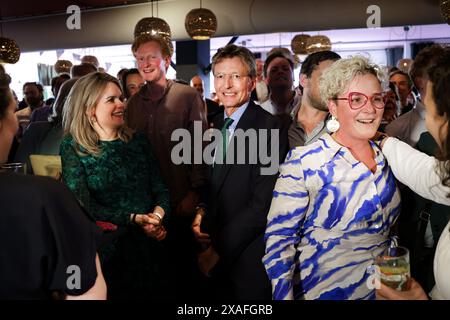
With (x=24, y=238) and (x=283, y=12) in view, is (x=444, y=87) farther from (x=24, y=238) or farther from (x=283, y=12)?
(x=283, y=12)

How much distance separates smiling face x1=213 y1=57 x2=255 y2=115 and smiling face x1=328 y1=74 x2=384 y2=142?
598 millimetres

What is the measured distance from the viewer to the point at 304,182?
5.05 feet

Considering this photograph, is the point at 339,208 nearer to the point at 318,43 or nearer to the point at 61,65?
the point at 318,43

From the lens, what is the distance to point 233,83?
206 cm

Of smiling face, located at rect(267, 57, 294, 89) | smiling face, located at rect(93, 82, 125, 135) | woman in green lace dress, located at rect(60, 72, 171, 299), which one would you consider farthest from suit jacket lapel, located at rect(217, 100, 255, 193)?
smiling face, located at rect(267, 57, 294, 89)

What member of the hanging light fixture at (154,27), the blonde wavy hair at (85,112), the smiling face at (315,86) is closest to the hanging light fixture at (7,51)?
the hanging light fixture at (154,27)

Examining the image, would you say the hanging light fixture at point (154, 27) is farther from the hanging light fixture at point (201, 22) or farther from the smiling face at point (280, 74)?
the smiling face at point (280, 74)

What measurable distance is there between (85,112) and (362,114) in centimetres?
133

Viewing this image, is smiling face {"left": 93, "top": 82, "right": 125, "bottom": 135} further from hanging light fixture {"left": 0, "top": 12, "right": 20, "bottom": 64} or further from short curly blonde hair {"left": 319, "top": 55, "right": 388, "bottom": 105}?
hanging light fixture {"left": 0, "top": 12, "right": 20, "bottom": 64}

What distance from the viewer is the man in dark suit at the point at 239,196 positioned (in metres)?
1.89

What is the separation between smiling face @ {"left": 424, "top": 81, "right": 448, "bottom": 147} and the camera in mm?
1295

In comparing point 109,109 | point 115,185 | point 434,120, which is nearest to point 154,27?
point 109,109

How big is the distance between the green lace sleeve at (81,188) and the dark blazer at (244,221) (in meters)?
0.48
